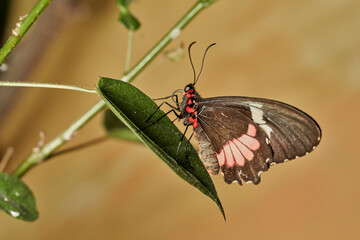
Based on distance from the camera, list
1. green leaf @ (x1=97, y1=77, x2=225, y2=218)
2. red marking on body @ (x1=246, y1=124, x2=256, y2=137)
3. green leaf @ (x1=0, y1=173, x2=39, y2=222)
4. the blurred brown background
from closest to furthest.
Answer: green leaf @ (x1=97, y1=77, x2=225, y2=218), green leaf @ (x1=0, y1=173, x2=39, y2=222), red marking on body @ (x1=246, y1=124, x2=256, y2=137), the blurred brown background

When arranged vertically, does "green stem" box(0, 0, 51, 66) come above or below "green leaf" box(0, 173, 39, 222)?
above

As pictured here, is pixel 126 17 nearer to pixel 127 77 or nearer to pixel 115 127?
pixel 127 77

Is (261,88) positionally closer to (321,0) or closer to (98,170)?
(321,0)

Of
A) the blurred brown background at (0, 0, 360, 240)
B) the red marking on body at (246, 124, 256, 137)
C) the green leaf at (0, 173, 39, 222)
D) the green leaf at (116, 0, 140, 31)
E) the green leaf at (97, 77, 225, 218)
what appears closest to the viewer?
the green leaf at (97, 77, 225, 218)

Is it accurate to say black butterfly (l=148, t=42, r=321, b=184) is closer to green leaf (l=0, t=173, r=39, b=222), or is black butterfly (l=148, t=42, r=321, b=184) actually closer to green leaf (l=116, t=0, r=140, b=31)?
green leaf (l=116, t=0, r=140, b=31)

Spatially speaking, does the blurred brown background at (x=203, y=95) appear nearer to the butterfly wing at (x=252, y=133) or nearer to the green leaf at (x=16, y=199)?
the butterfly wing at (x=252, y=133)

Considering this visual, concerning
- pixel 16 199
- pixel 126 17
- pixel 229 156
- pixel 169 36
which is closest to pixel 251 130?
pixel 229 156

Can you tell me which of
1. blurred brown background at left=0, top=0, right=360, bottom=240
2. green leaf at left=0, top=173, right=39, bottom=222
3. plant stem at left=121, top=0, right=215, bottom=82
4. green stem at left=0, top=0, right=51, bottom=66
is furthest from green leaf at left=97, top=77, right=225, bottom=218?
blurred brown background at left=0, top=0, right=360, bottom=240

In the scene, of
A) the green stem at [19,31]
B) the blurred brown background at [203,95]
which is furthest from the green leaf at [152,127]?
the blurred brown background at [203,95]
